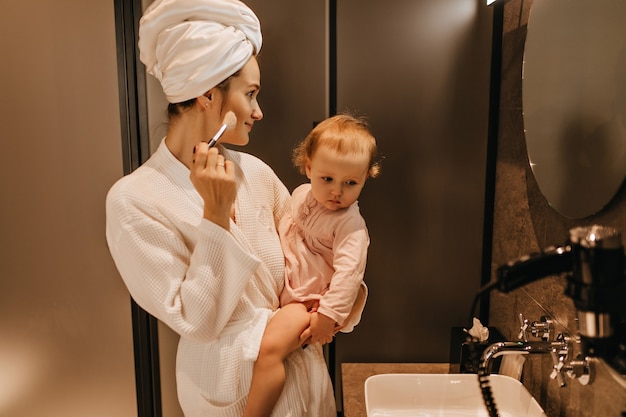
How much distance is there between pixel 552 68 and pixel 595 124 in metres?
0.25

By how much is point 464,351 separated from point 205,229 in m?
0.94

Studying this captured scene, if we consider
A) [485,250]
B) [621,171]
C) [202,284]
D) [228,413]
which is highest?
[621,171]

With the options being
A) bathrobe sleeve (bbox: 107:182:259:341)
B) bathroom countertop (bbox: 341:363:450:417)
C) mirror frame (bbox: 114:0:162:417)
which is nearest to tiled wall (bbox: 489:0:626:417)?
bathroom countertop (bbox: 341:363:450:417)

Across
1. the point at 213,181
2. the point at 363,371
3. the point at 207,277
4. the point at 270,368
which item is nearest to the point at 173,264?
the point at 207,277

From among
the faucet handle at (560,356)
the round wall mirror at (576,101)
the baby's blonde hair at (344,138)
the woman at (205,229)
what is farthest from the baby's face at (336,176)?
the faucet handle at (560,356)

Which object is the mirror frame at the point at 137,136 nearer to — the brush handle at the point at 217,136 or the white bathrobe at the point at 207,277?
the white bathrobe at the point at 207,277

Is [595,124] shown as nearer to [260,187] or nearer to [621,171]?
[621,171]

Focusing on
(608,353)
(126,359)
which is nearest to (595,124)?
(608,353)

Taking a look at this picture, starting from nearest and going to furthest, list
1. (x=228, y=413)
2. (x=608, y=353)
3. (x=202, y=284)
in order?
1. (x=608, y=353)
2. (x=202, y=284)
3. (x=228, y=413)

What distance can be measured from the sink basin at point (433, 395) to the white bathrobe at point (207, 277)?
0.17 meters

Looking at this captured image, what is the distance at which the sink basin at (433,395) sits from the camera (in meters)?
1.45

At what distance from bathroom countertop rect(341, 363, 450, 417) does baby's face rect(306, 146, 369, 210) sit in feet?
2.00

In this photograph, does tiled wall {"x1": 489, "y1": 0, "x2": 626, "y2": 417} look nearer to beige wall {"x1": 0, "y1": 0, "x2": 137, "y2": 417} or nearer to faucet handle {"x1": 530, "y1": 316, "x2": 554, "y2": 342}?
faucet handle {"x1": 530, "y1": 316, "x2": 554, "y2": 342}

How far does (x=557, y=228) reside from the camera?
1.30 m
